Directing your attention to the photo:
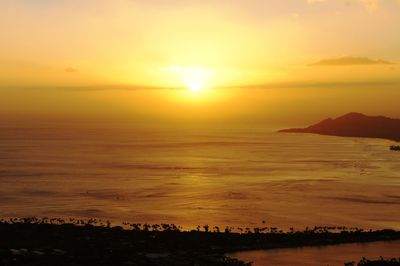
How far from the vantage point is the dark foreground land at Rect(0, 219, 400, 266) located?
22688 mm

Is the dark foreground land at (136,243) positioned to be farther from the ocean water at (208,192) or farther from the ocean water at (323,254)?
the ocean water at (208,192)

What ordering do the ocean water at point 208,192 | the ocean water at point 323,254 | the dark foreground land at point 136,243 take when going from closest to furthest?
the dark foreground land at point 136,243 → the ocean water at point 323,254 → the ocean water at point 208,192

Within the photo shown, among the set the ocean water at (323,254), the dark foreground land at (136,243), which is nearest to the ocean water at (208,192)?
the dark foreground land at (136,243)

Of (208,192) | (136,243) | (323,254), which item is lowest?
(323,254)

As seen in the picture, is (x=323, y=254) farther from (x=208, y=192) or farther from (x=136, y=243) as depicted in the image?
(x=208, y=192)

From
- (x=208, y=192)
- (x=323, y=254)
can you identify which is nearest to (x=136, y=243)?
(x=323, y=254)

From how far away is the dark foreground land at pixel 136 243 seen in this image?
22.7 metres

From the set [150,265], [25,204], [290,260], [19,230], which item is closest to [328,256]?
[290,260]

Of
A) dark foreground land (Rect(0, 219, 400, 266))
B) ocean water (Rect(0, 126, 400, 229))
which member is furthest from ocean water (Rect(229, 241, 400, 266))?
ocean water (Rect(0, 126, 400, 229))

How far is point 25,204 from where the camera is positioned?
46.3m

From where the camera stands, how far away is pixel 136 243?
2742 centimetres

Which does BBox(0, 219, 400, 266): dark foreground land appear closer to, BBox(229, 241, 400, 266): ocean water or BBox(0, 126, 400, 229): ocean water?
BBox(229, 241, 400, 266): ocean water

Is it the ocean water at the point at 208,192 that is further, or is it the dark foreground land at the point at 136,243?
the ocean water at the point at 208,192

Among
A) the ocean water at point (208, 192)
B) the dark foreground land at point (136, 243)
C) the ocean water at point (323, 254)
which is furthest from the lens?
the ocean water at point (208, 192)
